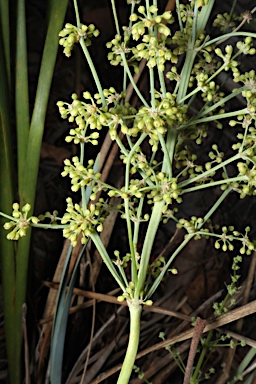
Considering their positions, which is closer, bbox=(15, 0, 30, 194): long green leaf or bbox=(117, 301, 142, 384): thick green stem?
bbox=(117, 301, 142, 384): thick green stem

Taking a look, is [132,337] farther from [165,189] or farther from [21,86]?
[21,86]

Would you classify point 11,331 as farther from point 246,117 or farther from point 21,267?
point 246,117

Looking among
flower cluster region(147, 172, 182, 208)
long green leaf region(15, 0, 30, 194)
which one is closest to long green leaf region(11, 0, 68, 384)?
long green leaf region(15, 0, 30, 194)

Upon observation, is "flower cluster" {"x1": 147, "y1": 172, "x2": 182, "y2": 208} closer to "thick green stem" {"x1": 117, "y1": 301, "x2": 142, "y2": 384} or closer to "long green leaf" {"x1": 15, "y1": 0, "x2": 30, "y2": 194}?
"thick green stem" {"x1": 117, "y1": 301, "x2": 142, "y2": 384}

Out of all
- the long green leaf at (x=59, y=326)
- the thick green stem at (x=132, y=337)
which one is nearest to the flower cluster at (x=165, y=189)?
the thick green stem at (x=132, y=337)

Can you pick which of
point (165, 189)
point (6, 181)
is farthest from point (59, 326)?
point (165, 189)

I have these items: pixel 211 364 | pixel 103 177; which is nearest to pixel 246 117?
pixel 103 177

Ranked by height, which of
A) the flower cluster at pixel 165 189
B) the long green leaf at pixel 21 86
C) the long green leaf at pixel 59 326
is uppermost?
the long green leaf at pixel 21 86

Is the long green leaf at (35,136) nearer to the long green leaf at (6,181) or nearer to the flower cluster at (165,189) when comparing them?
the long green leaf at (6,181)

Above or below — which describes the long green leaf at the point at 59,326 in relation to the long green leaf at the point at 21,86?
below

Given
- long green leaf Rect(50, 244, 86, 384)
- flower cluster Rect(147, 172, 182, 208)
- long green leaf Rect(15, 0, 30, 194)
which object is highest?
long green leaf Rect(15, 0, 30, 194)

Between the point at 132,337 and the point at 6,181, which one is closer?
the point at 132,337
